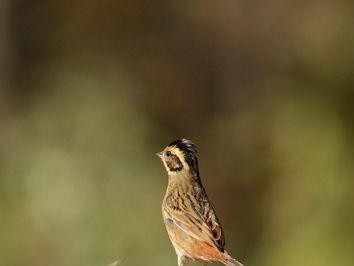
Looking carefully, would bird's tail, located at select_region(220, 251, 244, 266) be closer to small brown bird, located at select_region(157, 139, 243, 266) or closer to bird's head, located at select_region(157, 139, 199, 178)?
small brown bird, located at select_region(157, 139, 243, 266)

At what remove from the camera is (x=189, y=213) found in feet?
26.3

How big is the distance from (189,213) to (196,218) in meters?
0.05

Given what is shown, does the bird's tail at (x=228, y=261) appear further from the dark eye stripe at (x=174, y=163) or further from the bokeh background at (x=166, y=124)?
the bokeh background at (x=166, y=124)

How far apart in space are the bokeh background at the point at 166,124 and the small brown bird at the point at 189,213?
6.76 ft

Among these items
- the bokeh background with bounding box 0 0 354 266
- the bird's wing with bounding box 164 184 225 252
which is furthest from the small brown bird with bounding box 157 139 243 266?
the bokeh background with bounding box 0 0 354 266

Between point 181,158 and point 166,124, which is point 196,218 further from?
point 166,124

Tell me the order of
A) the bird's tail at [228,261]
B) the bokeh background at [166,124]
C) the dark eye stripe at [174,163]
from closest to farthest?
1. the bird's tail at [228,261]
2. the dark eye stripe at [174,163]
3. the bokeh background at [166,124]

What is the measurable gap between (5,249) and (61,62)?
6918 mm

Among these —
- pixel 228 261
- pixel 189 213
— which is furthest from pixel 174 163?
pixel 228 261

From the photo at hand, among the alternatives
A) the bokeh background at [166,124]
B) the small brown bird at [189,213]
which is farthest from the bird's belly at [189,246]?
the bokeh background at [166,124]

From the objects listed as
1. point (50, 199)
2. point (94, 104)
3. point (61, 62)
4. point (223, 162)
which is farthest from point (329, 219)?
point (61, 62)

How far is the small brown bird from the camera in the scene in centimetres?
788

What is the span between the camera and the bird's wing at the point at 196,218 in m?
7.89

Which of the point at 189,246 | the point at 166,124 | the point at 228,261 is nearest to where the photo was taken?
the point at 228,261
